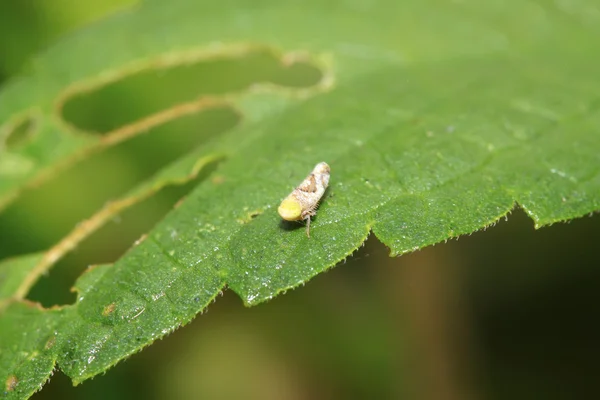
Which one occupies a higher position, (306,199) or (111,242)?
(306,199)

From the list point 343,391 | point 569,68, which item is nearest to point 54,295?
point 343,391

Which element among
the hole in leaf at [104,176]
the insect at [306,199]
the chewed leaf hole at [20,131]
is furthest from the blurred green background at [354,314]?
the insect at [306,199]

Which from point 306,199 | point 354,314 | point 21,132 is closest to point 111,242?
point 21,132

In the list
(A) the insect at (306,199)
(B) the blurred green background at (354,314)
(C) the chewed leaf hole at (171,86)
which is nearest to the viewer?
(A) the insect at (306,199)

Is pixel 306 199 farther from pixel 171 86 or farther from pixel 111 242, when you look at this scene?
pixel 171 86

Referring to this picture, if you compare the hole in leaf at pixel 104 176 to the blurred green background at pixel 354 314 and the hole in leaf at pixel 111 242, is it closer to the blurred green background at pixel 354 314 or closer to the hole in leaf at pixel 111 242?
the blurred green background at pixel 354 314

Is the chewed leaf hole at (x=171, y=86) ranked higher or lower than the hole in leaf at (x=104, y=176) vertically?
higher
